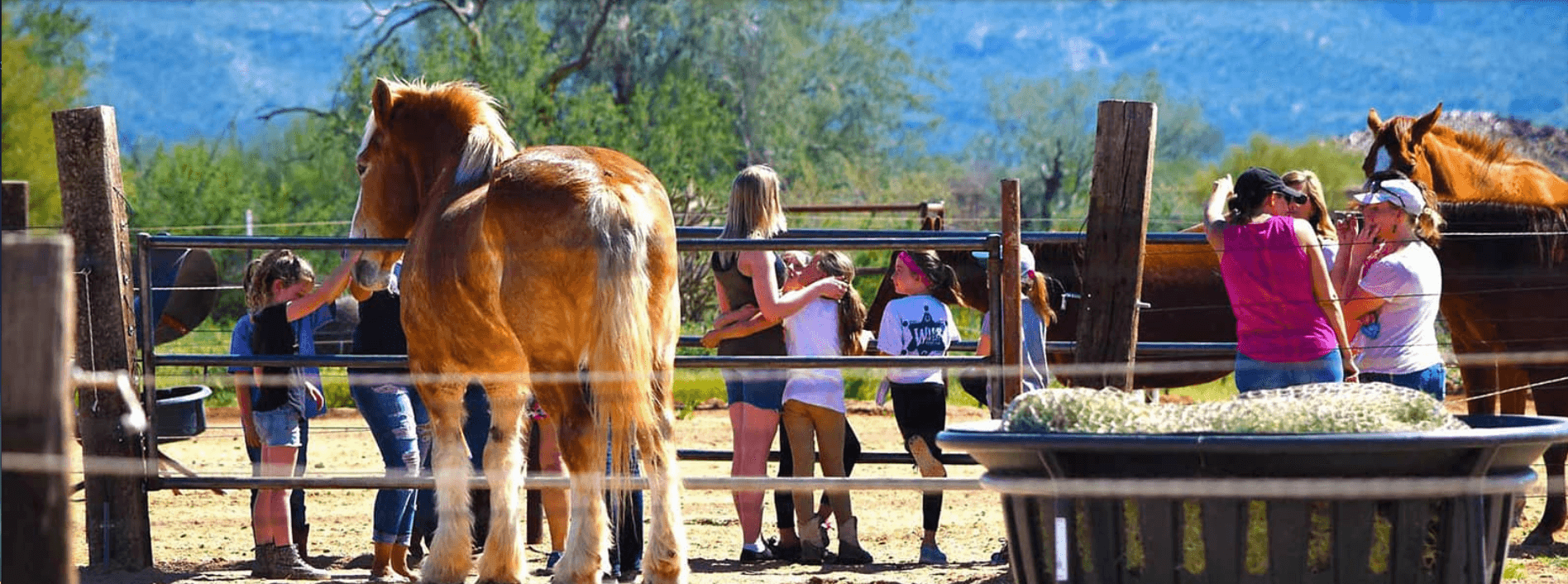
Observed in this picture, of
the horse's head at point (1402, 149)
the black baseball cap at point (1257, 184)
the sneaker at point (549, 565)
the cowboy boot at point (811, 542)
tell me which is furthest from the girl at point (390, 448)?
the horse's head at point (1402, 149)

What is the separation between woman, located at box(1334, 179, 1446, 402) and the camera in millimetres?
5906

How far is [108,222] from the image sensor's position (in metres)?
5.96

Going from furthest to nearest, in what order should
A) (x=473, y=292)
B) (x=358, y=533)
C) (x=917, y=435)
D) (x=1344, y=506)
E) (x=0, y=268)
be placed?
1. (x=358, y=533)
2. (x=917, y=435)
3. (x=473, y=292)
4. (x=1344, y=506)
5. (x=0, y=268)

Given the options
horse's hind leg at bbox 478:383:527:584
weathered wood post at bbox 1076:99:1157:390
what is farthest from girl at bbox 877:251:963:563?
horse's hind leg at bbox 478:383:527:584

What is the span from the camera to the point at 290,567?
6141 millimetres

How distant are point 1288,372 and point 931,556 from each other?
1.73 m

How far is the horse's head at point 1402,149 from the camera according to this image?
745 centimetres

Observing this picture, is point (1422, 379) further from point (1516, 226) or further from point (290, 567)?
point (290, 567)

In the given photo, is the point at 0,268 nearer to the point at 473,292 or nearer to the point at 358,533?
the point at 473,292

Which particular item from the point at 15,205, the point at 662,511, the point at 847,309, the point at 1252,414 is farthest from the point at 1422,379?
the point at 15,205

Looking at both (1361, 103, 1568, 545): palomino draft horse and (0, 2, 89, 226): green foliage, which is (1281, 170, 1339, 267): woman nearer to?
(1361, 103, 1568, 545): palomino draft horse

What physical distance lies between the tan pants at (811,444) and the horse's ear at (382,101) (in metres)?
1.99

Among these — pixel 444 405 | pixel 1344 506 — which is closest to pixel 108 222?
pixel 444 405

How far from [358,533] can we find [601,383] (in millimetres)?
3166
